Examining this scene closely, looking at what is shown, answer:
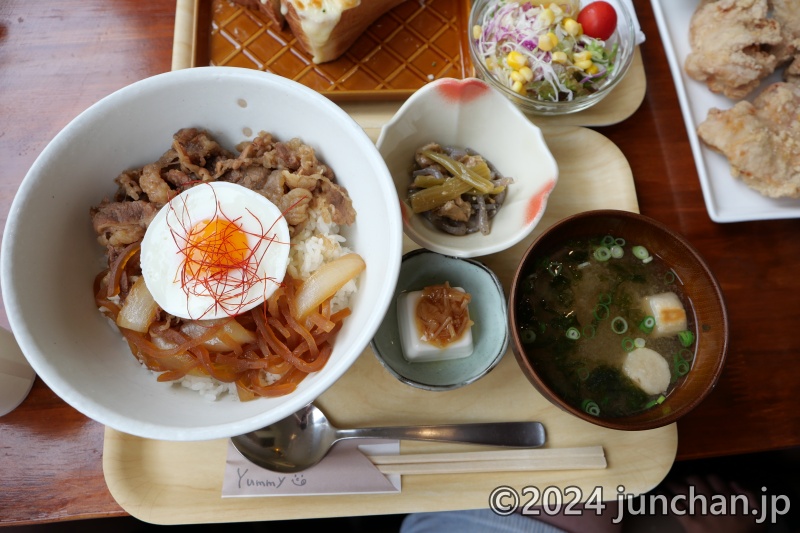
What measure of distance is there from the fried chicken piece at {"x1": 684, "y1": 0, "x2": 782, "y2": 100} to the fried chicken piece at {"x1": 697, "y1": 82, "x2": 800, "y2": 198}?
100mm

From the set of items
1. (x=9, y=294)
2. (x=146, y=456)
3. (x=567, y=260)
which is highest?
(x=9, y=294)

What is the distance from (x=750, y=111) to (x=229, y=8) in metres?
2.10

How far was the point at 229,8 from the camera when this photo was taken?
6.68 ft

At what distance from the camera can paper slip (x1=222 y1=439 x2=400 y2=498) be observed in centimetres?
155

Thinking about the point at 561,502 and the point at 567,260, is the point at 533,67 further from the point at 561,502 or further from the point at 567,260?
the point at 561,502

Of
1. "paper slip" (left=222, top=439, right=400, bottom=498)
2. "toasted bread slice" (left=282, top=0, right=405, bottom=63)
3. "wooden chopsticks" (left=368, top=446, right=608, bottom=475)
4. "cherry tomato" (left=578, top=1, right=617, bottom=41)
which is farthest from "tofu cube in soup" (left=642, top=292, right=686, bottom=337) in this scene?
"toasted bread slice" (left=282, top=0, right=405, bottom=63)

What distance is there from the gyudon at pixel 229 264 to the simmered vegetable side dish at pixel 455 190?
369mm

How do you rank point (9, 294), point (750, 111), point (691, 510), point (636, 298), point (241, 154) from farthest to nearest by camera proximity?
point (691, 510)
point (750, 111)
point (636, 298)
point (241, 154)
point (9, 294)

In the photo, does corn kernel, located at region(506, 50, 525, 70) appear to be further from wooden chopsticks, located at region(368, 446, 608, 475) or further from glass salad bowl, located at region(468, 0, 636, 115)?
wooden chopsticks, located at region(368, 446, 608, 475)

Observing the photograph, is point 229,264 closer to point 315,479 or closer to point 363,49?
point 315,479

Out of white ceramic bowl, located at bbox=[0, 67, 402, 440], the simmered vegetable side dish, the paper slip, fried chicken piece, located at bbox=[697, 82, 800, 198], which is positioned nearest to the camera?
white ceramic bowl, located at bbox=[0, 67, 402, 440]

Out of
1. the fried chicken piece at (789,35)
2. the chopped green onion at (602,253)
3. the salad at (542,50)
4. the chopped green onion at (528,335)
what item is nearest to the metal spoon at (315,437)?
the chopped green onion at (528,335)

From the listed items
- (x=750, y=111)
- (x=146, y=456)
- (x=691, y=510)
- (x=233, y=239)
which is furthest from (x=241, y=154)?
(x=691, y=510)

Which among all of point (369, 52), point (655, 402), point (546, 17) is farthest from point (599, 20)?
point (655, 402)
